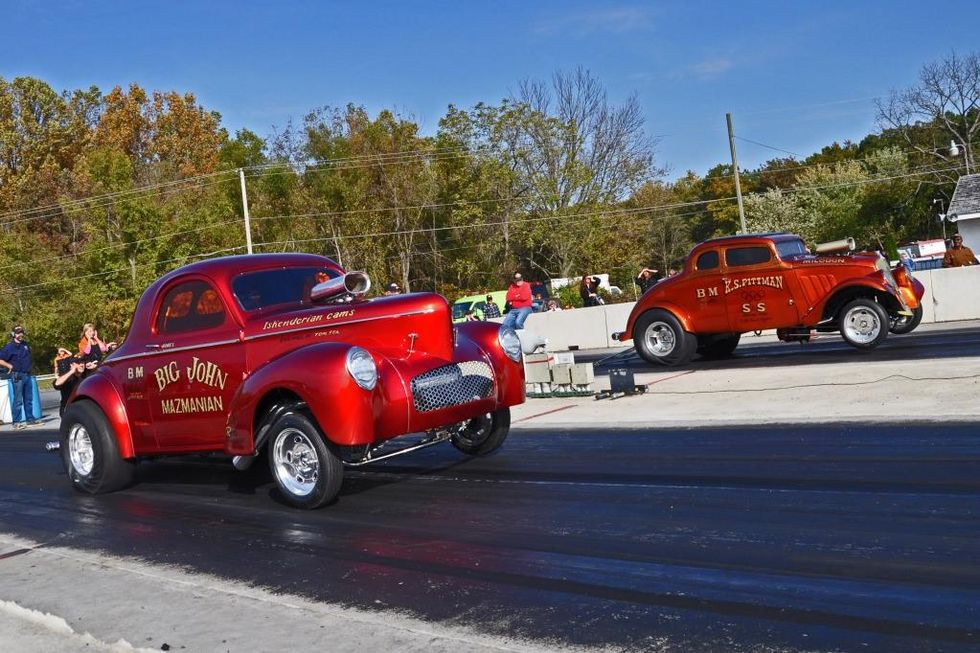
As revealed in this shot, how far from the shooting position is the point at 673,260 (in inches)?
3095

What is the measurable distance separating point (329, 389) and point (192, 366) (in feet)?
6.12

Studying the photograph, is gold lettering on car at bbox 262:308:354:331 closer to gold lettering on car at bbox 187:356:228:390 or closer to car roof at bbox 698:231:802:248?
gold lettering on car at bbox 187:356:228:390

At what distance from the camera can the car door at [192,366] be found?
8094 mm

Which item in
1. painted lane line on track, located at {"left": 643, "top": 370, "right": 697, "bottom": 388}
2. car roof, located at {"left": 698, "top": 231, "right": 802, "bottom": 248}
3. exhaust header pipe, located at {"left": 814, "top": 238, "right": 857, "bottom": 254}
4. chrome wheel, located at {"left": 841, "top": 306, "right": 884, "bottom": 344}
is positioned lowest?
painted lane line on track, located at {"left": 643, "top": 370, "right": 697, "bottom": 388}

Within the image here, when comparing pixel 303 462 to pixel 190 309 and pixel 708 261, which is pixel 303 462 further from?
pixel 708 261

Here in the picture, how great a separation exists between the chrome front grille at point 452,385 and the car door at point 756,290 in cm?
854

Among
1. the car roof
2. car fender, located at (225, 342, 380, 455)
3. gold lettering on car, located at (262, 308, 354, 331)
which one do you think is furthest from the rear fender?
car fender, located at (225, 342, 380, 455)

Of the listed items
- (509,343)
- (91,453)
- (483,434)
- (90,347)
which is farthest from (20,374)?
(509,343)

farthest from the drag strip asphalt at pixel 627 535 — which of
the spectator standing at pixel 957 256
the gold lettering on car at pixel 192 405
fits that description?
the spectator standing at pixel 957 256

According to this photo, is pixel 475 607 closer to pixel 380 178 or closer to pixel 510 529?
pixel 510 529

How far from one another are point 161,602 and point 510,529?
2179 millimetres

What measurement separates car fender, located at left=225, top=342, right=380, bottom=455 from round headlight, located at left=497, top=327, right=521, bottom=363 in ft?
4.71

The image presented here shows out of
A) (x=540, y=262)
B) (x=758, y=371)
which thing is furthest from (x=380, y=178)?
(x=758, y=371)

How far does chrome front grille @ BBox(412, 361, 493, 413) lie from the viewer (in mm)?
7461
